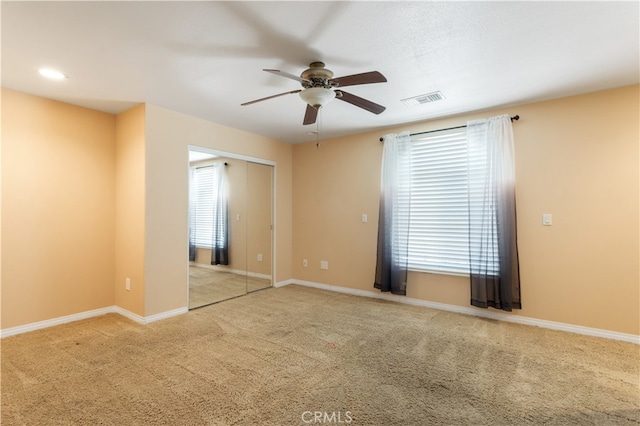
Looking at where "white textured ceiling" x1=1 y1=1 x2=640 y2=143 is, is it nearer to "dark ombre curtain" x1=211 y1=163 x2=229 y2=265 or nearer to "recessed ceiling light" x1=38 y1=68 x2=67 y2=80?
"recessed ceiling light" x1=38 y1=68 x2=67 y2=80

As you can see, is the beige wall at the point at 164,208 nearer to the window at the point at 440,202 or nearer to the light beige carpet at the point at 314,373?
the window at the point at 440,202

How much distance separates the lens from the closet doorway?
404 cm

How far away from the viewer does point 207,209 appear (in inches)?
165

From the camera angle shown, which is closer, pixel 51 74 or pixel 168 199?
pixel 51 74

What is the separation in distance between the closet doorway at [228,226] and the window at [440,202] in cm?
232

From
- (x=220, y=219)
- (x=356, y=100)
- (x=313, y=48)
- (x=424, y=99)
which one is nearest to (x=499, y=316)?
(x=424, y=99)

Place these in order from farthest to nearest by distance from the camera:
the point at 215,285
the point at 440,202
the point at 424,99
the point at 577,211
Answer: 1. the point at 215,285
2. the point at 440,202
3. the point at 424,99
4. the point at 577,211

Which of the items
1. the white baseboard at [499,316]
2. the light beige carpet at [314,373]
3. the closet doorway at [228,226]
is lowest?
the light beige carpet at [314,373]

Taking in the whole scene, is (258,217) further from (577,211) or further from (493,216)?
(577,211)

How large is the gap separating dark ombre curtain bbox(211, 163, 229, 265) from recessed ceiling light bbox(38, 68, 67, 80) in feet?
6.16

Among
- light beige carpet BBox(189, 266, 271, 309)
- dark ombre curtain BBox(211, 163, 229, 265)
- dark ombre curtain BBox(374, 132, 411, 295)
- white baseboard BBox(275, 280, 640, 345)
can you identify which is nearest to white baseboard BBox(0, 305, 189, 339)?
light beige carpet BBox(189, 266, 271, 309)

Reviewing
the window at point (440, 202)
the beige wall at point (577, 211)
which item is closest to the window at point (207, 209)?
the window at point (440, 202)

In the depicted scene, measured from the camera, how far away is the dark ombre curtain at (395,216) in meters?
4.14

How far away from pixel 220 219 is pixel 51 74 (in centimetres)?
235
